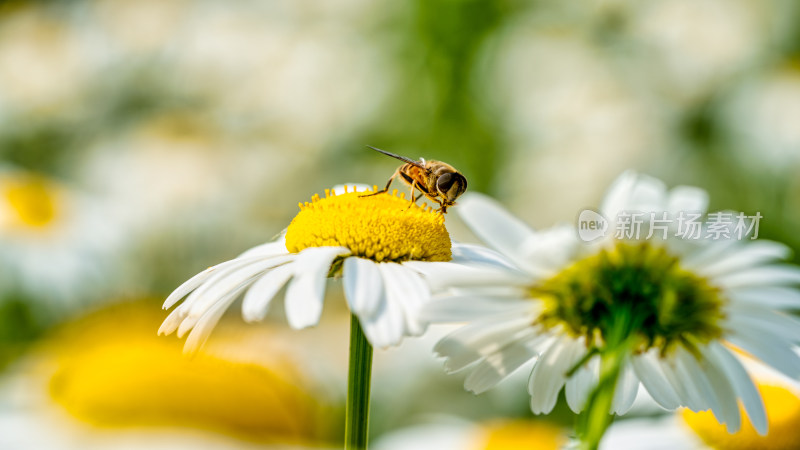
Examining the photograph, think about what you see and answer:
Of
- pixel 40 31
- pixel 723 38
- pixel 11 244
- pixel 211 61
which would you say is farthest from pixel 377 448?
pixel 40 31

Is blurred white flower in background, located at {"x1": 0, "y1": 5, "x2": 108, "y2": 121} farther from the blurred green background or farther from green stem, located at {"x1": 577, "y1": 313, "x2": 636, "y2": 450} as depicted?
green stem, located at {"x1": 577, "y1": 313, "x2": 636, "y2": 450}

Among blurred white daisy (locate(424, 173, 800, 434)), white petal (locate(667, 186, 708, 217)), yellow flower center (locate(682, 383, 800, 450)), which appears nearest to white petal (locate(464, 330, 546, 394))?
blurred white daisy (locate(424, 173, 800, 434))

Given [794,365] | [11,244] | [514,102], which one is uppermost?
[514,102]

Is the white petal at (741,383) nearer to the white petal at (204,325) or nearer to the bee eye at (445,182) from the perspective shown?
the white petal at (204,325)

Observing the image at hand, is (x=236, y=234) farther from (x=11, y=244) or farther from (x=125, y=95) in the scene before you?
(x=125, y=95)

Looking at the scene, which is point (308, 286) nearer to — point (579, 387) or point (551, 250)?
point (551, 250)

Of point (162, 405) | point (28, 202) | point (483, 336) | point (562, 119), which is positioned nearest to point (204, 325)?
point (162, 405)
